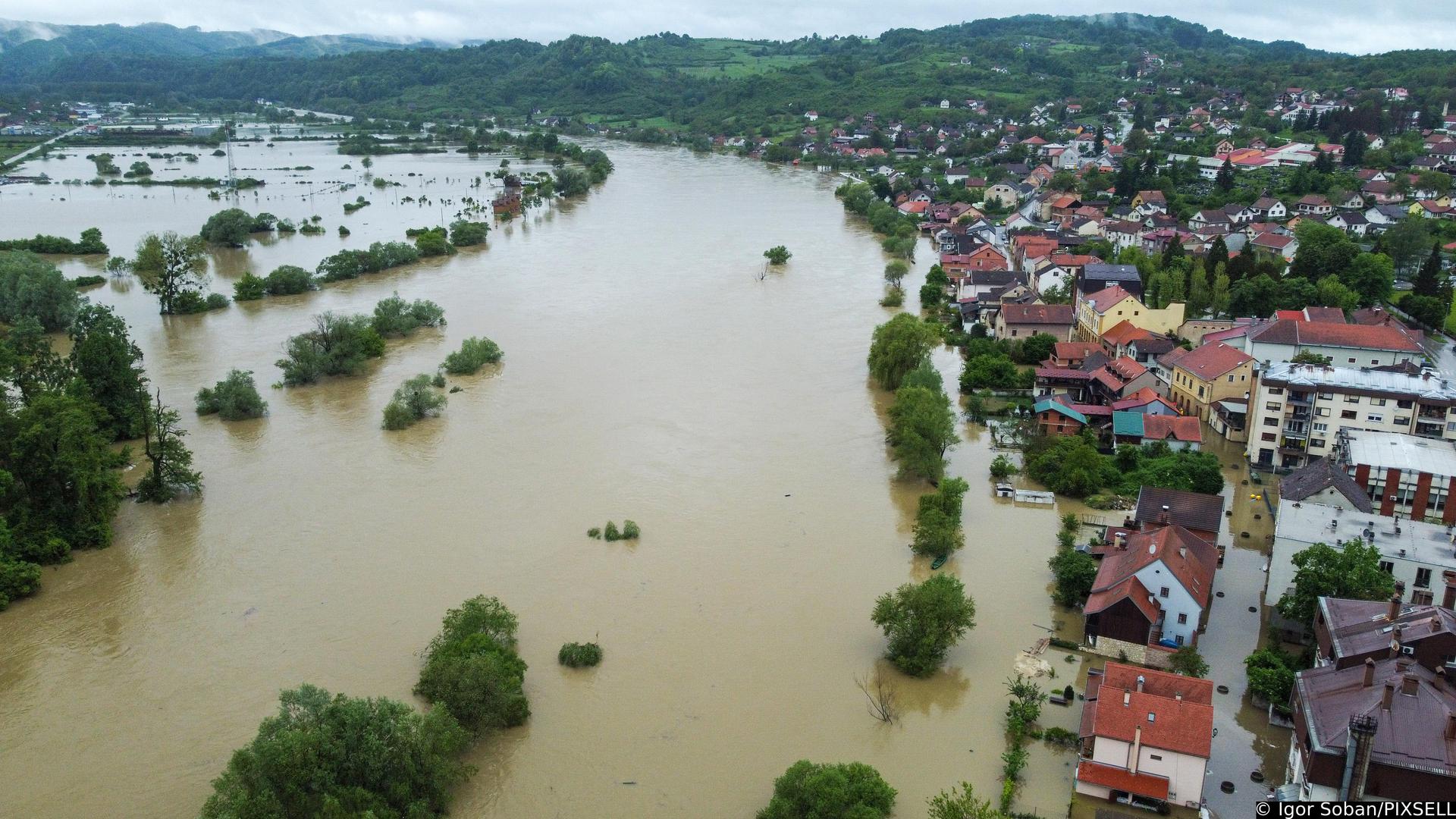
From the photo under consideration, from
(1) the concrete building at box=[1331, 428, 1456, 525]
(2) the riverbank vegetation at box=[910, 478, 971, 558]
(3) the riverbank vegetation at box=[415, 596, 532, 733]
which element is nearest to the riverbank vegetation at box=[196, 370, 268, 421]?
(3) the riverbank vegetation at box=[415, 596, 532, 733]

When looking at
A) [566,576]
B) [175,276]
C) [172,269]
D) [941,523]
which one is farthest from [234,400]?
[941,523]

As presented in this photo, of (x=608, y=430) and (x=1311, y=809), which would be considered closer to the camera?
(x=1311, y=809)

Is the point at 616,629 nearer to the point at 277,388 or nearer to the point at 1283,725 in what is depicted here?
the point at 1283,725

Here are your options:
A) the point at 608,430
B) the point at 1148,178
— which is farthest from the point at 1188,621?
the point at 1148,178

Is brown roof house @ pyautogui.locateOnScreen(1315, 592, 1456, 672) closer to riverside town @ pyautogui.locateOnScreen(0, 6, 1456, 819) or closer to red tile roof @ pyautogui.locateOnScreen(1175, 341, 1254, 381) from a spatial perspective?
riverside town @ pyautogui.locateOnScreen(0, 6, 1456, 819)

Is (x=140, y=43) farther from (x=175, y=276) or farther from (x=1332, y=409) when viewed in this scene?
(x=1332, y=409)

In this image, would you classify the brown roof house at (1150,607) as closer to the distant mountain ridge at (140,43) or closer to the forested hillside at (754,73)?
the forested hillside at (754,73)
